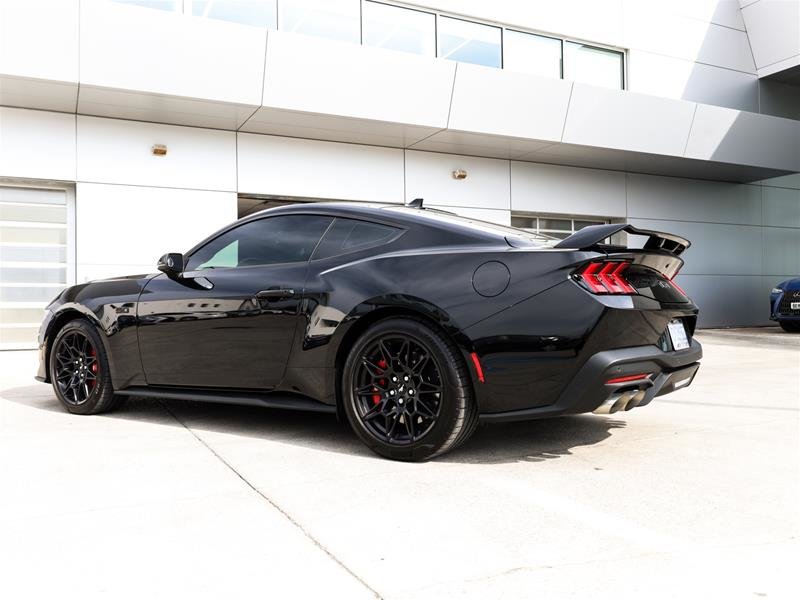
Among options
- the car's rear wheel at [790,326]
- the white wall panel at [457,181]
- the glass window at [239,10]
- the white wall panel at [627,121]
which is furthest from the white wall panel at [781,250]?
the glass window at [239,10]

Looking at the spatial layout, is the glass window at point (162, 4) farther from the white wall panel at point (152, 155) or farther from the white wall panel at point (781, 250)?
the white wall panel at point (781, 250)

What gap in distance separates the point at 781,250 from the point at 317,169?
1238cm

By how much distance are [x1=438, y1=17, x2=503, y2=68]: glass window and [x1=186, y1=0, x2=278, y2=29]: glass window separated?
10.6 feet

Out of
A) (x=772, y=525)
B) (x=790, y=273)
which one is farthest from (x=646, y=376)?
(x=790, y=273)

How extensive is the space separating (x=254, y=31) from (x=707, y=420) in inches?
330

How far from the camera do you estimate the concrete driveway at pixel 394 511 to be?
7.21ft

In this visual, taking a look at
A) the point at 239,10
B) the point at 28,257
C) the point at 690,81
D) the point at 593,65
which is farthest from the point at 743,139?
the point at 28,257

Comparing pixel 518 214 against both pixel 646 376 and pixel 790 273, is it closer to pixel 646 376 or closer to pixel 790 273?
pixel 790 273

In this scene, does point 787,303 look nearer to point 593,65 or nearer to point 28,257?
point 593,65

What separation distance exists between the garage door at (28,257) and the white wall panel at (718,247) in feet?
38.0

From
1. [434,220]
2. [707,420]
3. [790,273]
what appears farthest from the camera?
[790,273]

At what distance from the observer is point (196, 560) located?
2.36 m

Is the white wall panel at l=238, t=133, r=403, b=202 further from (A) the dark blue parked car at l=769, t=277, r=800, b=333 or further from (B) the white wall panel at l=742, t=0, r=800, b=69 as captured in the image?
(B) the white wall panel at l=742, t=0, r=800, b=69

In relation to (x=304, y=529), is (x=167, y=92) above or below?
above
